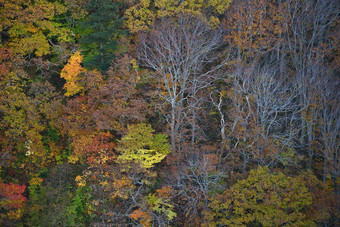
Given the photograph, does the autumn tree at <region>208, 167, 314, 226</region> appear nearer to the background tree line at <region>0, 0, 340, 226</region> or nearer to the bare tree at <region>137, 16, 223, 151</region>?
the background tree line at <region>0, 0, 340, 226</region>

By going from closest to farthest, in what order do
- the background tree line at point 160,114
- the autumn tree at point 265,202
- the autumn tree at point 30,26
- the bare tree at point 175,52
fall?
1. the autumn tree at point 265,202
2. the background tree line at point 160,114
3. the bare tree at point 175,52
4. the autumn tree at point 30,26

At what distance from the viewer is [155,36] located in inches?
846

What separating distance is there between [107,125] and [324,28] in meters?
19.2

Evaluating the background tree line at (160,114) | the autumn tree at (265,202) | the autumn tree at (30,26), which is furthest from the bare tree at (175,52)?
the autumn tree at (30,26)

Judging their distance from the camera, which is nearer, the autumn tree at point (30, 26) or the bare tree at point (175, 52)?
the bare tree at point (175, 52)

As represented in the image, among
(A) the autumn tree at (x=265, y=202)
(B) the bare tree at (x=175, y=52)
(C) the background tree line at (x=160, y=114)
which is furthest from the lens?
(B) the bare tree at (x=175, y=52)

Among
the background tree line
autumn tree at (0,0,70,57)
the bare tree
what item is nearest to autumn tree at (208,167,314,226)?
the background tree line

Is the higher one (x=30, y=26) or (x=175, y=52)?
(x=30, y=26)

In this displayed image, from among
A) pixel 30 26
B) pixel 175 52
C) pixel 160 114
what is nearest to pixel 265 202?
pixel 160 114

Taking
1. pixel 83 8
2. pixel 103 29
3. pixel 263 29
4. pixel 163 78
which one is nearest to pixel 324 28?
pixel 263 29

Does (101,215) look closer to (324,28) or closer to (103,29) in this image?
(103,29)

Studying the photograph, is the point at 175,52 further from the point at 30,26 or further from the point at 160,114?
the point at 30,26

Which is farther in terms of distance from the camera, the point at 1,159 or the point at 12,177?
the point at 12,177

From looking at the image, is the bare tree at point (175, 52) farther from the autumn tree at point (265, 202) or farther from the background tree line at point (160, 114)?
the autumn tree at point (265, 202)
